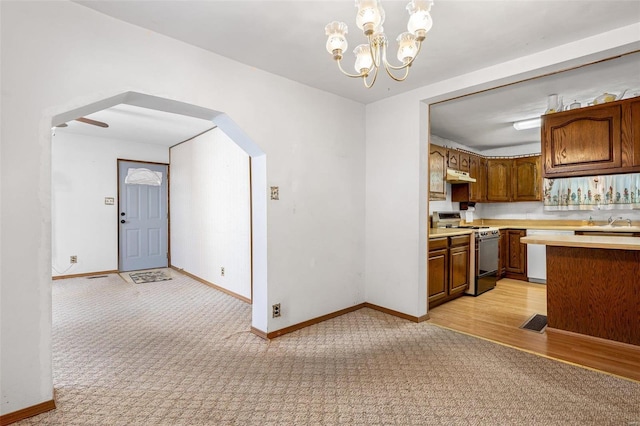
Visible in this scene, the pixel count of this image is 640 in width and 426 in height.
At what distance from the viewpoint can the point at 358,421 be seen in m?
1.85

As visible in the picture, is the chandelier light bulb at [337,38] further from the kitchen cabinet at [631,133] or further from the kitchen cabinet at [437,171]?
the kitchen cabinet at [437,171]

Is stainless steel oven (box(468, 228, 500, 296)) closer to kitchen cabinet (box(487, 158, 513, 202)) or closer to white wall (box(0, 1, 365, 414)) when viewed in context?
kitchen cabinet (box(487, 158, 513, 202))

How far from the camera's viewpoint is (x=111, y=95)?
7.00ft

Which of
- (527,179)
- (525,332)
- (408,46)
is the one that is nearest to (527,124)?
(527,179)

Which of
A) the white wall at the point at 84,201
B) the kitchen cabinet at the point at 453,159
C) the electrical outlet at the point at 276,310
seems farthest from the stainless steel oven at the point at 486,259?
the white wall at the point at 84,201

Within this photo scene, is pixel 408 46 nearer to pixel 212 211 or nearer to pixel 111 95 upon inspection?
pixel 111 95

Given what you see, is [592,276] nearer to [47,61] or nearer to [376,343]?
[376,343]

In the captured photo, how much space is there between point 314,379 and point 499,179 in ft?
17.7

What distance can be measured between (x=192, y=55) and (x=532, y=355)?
12.1 feet

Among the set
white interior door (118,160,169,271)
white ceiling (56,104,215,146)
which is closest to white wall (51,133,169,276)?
white interior door (118,160,169,271)

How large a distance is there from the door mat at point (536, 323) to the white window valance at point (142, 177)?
253 inches

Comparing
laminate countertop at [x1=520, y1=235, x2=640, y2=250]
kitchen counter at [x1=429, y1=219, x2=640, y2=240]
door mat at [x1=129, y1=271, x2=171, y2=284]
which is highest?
kitchen counter at [x1=429, y1=219, x2=640, y2=240]

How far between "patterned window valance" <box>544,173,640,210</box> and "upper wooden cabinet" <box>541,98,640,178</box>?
8.41 ft

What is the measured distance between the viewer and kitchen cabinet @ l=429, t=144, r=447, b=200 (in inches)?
181
